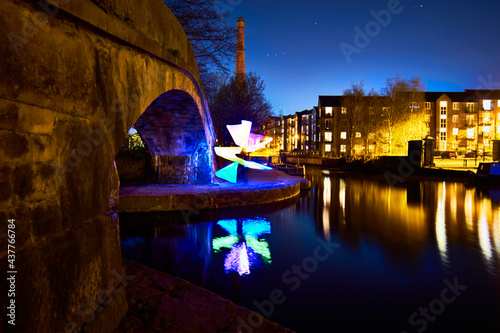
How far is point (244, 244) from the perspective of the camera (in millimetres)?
7633

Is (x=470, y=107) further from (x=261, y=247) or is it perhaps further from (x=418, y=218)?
(x=261, y=247)

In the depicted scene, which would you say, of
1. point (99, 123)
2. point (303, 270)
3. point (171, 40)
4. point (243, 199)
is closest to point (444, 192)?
point (243, 199)

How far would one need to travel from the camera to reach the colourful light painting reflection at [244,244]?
629cm

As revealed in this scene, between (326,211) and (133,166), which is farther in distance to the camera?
(133,166)

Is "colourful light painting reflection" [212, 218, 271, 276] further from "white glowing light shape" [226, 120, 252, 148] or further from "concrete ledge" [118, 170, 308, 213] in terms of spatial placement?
"white glowing light shape" [226, 120, 252, 148]

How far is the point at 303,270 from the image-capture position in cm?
603

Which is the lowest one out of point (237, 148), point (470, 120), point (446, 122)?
point (237, 148)

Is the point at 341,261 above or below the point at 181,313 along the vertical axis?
below

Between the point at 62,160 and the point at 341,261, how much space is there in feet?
17.9

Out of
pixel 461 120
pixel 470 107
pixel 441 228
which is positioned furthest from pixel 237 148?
pixel 470 107

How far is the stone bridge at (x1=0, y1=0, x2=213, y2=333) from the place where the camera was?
221 centimetres

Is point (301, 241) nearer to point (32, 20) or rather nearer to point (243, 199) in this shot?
point (243, 199)

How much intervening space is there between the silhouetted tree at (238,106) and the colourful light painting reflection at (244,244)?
18171 millimetres

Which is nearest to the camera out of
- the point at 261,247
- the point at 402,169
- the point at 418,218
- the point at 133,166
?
the point at 261,247
